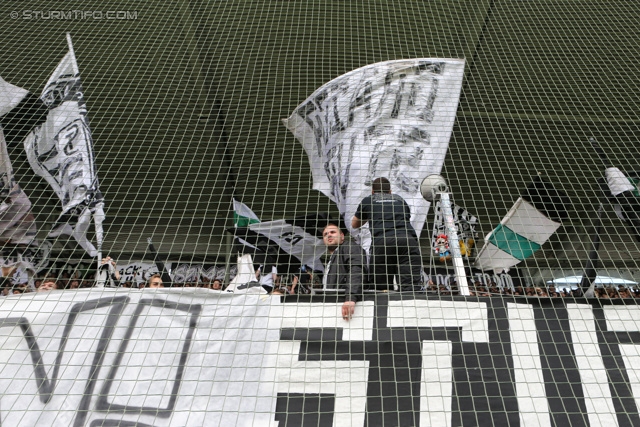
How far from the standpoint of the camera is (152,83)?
414 centimetres

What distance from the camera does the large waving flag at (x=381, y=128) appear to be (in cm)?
324

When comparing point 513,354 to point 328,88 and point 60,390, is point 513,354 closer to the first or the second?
point 60,390

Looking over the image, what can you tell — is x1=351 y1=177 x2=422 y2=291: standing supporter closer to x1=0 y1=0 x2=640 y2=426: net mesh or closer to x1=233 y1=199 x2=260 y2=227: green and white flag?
x1=0 y1=0 x2=640 y2=426: net mesh

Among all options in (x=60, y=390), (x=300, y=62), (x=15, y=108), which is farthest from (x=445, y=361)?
(x=15, y=108)

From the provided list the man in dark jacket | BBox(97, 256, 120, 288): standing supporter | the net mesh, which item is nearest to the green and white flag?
the net mesh

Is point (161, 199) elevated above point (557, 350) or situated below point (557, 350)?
below

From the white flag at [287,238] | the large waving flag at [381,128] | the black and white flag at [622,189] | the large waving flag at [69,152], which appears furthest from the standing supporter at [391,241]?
the large waving flag at [69,152]

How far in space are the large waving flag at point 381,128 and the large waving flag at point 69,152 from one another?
1.31 m

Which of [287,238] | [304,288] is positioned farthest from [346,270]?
[287,238]

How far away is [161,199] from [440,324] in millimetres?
3015

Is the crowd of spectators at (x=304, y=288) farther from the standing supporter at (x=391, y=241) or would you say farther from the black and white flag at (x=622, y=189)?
the black and white flag at (x=622, y=189)

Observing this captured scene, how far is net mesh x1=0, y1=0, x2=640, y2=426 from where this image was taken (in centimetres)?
208

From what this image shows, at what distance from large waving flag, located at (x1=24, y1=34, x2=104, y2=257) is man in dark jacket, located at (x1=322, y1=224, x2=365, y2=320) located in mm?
1503

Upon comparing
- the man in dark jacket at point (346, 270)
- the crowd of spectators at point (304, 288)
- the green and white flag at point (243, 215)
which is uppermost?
the man in dark jacket at point (346, 270)
